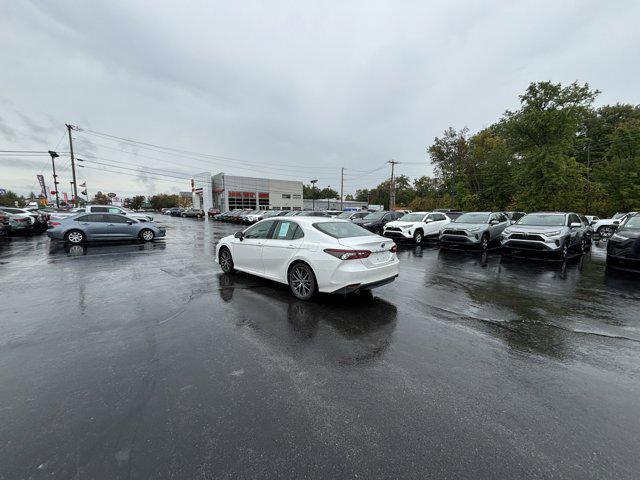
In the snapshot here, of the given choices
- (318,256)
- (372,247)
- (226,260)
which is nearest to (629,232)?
(372,247)

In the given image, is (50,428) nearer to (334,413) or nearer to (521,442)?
(334,413)

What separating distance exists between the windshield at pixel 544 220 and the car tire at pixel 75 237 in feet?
61.4

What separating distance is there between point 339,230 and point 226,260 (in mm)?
3494

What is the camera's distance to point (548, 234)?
1021 centimetres

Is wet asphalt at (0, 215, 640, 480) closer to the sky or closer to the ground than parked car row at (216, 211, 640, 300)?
closer to the ground

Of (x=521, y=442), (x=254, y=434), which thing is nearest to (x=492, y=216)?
(x=521, y=442)

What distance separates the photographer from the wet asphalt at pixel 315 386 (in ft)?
6.94

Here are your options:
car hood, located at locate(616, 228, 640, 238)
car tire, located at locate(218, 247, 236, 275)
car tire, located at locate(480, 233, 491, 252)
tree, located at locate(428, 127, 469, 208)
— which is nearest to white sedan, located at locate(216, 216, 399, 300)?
car tire, located at locate(218, 247, 236, 275)

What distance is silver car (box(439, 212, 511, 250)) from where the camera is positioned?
12.6m

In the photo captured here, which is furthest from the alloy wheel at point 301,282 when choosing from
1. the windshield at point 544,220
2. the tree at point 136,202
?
the tree at point 136,202

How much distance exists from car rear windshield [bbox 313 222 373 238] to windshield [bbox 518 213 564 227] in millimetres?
9062

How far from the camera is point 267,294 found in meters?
6.07

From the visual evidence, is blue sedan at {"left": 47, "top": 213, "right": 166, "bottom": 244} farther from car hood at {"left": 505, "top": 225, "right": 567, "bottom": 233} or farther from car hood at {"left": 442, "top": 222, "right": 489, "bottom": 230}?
car hood at {"left": 505, "top": 225, "right": 567, "bottom": 233}

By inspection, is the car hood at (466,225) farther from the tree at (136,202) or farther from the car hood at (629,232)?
the tree at (136,202)
